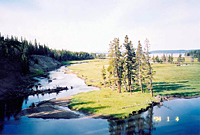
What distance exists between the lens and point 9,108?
129 feet

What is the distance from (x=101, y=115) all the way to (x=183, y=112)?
20.1 meters

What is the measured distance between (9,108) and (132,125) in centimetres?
3490

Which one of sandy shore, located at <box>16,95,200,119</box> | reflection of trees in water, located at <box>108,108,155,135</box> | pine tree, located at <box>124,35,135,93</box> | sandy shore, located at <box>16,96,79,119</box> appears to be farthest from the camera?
pine tree, located at <box>124,35,135,93</box>

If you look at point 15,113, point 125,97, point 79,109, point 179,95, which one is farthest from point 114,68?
point 15,113

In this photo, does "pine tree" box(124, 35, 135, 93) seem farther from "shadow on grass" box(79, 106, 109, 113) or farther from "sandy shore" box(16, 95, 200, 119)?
"sandy shore" box(16, 95, 200, 119)

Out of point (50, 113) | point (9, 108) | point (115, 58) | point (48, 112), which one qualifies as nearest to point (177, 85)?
point (115, 58)

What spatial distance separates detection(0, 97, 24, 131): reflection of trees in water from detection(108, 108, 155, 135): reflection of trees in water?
73.9 ft

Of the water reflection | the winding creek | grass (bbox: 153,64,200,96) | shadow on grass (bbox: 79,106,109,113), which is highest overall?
grass (bbox: 153,64,200,96)

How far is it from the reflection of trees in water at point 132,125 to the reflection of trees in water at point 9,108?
2252 cm

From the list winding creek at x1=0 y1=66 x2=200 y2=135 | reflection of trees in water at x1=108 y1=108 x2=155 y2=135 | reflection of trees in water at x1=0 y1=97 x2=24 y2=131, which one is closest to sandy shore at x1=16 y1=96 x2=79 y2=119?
winding creek at x1=0 y1=66 x2=200 y2=135

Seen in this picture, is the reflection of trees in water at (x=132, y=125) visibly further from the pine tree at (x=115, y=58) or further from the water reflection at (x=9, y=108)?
the water reflection at (x=9, y=108)

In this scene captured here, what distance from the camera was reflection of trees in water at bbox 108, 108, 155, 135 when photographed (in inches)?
990

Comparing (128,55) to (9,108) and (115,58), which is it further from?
(9,108)

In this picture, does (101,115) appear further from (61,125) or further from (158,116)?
(158,116)
